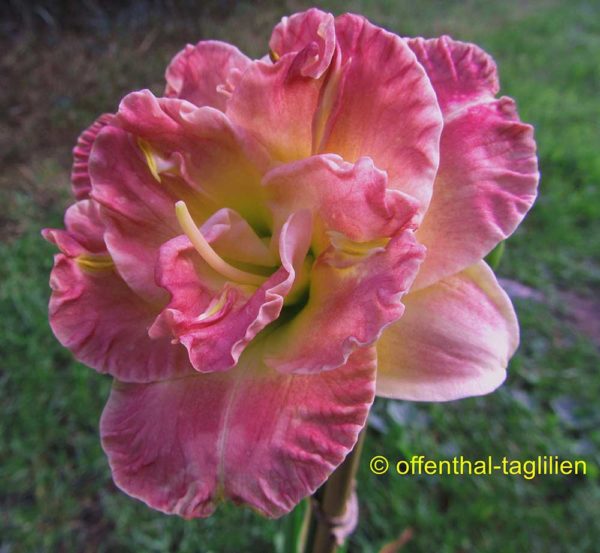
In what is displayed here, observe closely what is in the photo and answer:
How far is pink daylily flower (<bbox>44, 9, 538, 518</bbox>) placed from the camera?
0.40 meters

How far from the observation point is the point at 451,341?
0.43 metres

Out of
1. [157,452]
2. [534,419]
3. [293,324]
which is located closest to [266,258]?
[293,324]

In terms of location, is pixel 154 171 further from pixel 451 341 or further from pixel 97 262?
pixel 451 341

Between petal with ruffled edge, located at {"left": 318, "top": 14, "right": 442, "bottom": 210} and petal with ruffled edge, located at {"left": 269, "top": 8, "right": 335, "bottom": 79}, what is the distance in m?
0.02

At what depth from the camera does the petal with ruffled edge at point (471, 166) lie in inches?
16.4

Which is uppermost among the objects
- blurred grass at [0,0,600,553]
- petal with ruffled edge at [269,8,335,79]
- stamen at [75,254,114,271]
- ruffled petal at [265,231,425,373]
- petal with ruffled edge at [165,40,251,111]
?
petal with ruffled edge at [269,8,335,79]

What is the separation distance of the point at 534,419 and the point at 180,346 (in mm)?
1433

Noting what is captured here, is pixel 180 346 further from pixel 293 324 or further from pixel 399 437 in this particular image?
pixel 399 437

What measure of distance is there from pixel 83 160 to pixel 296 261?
0.21m

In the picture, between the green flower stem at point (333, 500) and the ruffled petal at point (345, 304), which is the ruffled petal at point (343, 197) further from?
the green flower stem at point (333, 500)

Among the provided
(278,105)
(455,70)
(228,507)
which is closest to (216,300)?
(278,105)

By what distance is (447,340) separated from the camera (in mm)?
433

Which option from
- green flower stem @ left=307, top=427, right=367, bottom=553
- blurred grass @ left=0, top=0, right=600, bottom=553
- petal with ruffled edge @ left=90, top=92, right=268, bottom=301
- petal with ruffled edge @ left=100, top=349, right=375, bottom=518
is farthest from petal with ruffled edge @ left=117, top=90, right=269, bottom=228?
blurred grass @ left=0, top=0, right=600, bottom=553

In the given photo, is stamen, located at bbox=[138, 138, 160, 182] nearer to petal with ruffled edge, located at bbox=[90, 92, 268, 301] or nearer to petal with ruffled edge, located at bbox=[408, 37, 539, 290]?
petal with ruffled edge, located at bbox=[90, 92, 268, 301]
